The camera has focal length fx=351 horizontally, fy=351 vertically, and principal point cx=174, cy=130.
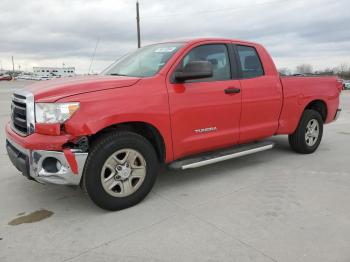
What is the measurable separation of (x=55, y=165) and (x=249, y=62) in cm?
303

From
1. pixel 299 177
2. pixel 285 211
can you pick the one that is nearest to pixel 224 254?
pixel 285 211

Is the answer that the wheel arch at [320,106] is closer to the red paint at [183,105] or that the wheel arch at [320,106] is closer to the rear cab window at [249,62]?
the red paint at [183,105]

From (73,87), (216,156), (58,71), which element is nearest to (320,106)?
(216,156)

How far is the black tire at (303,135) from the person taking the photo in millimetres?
5766

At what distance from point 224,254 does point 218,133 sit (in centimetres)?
192

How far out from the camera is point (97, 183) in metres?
3.46

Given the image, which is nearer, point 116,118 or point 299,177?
point 116,118

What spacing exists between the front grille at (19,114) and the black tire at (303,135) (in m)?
4.15

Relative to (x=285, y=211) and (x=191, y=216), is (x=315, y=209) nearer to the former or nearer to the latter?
(x=285, y=211)

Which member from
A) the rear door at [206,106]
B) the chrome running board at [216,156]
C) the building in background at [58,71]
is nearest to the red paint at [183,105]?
the rear door at [206,106]

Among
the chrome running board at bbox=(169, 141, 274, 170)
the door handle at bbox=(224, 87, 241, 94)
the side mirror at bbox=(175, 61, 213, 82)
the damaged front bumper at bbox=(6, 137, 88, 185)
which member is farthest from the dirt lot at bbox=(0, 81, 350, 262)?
the side mirror at bbox=(175, 61, 213, 82)

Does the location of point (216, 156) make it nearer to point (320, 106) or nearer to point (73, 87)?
point (73, 87)

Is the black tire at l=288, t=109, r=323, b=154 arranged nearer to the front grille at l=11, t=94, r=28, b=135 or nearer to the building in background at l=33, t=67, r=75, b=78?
the building in background at l=33, t=67, r=75, b=78

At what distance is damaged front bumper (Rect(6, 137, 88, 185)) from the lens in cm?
332
